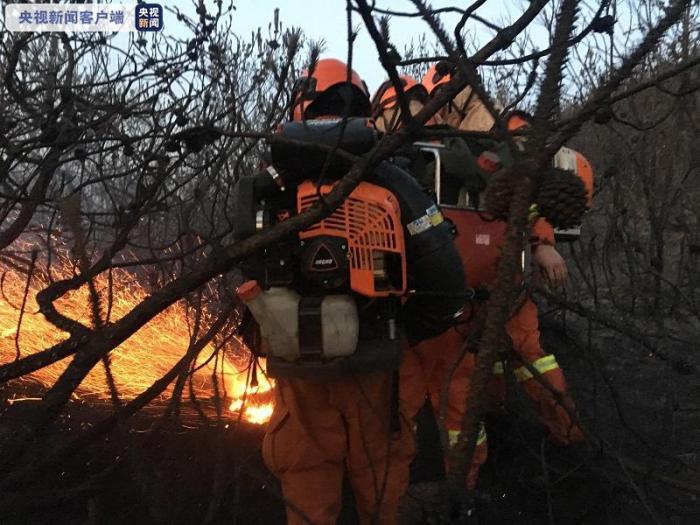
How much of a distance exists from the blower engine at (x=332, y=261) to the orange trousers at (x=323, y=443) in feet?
Answer: 0.84

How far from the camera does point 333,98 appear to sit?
237cm

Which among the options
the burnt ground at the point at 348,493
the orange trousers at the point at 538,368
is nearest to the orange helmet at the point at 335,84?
the burnt ground at the point at 348,493

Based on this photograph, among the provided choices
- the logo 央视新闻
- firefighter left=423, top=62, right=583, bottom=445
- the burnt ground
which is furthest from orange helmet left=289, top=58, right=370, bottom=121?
the logo 央视新闻

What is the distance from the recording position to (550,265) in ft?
10.1

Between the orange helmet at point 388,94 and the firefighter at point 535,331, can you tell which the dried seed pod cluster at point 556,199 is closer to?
the orange helmet at point 388,94

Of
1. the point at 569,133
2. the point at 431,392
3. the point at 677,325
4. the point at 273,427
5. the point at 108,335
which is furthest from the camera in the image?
the point at 677,325

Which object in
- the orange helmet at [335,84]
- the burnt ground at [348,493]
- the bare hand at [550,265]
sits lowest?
the burnt ground at [348,493]

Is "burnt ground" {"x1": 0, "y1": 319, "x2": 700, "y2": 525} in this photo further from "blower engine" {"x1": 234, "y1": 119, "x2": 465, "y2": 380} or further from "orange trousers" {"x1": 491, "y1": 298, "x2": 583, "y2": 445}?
"blower engine" {"x1": 234, "y1": 119, "x2": 465, "y2": 380}

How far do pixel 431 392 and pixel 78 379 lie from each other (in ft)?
6.97

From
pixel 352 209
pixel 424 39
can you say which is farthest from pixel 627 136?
pixel 352 209

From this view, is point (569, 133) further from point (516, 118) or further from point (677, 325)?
point (677, 325)

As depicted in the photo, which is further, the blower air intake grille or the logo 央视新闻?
the logo 央视新闻

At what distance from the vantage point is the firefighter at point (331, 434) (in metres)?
2.21

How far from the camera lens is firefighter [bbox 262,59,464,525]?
221 cm
